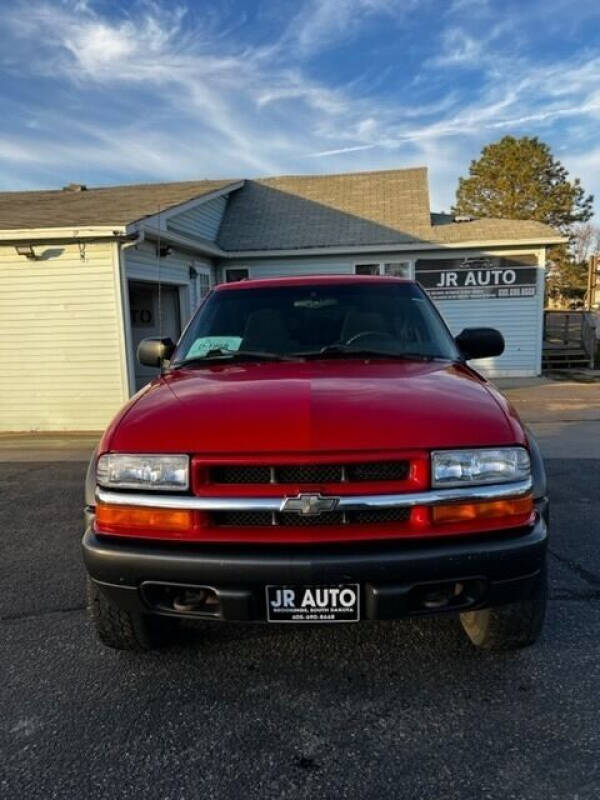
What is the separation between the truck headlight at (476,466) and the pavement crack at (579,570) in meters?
1.74

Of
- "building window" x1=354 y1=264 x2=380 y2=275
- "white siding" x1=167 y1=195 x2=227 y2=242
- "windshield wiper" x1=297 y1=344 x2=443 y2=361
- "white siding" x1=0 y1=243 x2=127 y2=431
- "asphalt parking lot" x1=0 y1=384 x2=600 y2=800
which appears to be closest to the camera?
"asphalt parking lot" x1=0 y1=384 x2=600 y2=800

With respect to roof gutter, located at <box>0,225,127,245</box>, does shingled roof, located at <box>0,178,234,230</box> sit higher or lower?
higher

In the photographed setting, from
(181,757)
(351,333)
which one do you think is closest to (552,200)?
(351,333)

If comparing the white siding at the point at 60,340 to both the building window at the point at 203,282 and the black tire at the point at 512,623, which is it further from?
the black tire at the point at 512,623

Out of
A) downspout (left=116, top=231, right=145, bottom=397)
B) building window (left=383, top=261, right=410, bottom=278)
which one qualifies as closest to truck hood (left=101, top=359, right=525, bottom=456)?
downspout (left=116, top=231, right=145, bottom=397)

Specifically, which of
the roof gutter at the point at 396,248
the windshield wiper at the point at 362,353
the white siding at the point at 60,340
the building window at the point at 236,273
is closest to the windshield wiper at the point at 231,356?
the windshield wiper at the point at 362,353

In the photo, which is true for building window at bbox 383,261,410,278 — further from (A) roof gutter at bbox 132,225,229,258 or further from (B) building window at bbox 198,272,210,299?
(B) building window at bbox 198,272,210,299

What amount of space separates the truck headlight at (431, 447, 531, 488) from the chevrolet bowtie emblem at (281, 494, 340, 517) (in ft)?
1.33

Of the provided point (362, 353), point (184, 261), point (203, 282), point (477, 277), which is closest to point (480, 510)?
point (362, 353)

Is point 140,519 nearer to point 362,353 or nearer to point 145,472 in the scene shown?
point 145,472

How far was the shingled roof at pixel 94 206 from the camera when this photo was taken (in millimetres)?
9078

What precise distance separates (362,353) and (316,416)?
1.05 meters

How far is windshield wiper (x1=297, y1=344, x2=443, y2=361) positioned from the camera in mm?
3166

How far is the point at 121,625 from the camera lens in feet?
8.60
